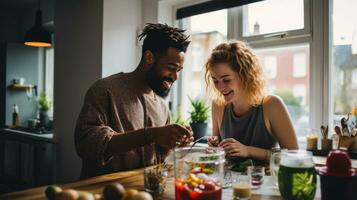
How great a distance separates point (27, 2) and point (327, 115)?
13.9 ft

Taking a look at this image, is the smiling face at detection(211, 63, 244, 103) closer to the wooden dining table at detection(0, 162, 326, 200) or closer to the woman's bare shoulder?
the woman's bare shoulder

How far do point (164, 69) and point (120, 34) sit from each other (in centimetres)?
147

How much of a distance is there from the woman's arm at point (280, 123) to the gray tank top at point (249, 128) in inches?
1.4

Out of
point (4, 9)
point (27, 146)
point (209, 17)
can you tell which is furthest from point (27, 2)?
point (209, 17)

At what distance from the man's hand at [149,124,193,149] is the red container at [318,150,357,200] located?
0.55 meters

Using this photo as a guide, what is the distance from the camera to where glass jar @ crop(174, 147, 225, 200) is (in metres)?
0.84

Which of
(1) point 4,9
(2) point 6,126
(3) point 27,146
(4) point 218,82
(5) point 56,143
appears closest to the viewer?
(4) point 218,82

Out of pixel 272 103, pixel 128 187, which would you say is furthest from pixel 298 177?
pixel 272 103

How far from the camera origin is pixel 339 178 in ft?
2.77

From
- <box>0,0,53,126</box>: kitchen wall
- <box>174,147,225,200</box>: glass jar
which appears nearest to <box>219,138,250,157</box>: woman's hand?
<box>174,147,225,200</box>: glass jar

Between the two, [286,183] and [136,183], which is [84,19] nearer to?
[136,183]

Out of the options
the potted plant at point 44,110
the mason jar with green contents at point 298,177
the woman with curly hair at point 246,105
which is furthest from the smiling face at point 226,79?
the potted plant at point 44,110

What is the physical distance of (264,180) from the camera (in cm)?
118

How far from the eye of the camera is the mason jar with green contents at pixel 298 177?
891mm
